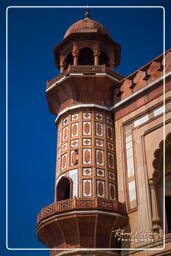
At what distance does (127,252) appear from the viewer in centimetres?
1505

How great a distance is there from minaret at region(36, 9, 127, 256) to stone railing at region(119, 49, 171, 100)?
643 millimetres

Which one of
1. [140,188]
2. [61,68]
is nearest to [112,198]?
[140,188]

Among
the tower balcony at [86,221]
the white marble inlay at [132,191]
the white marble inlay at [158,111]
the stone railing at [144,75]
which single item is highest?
the stone railing at [144,75]

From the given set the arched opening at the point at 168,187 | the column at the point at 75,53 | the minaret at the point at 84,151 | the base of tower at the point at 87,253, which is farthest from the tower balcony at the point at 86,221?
the column at the point at 75,53

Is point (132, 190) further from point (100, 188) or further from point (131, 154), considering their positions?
point (131, 154)

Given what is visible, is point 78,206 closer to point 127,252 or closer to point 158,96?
point 127,252

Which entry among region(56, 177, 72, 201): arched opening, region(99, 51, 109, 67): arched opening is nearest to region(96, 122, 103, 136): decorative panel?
region(56, 177, 72, 201): arched opening

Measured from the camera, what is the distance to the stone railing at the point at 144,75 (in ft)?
57.4

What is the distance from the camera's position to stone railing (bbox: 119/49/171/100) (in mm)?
17500

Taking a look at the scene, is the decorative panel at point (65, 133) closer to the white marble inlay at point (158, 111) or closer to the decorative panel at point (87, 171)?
the decorative panel at point (87, 171)

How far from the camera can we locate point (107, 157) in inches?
699

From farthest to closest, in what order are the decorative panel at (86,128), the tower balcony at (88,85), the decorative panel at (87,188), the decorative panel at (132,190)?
the tower balcony at (88,85) → the decorative panel at (86,128) → the decorative panel at (87,188) → the decorative panel at (132,190)

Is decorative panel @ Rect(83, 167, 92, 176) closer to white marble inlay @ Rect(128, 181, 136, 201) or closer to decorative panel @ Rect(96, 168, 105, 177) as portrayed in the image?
decorative panel @ Rect(96, 168, 105, 177)

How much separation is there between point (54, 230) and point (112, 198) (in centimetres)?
271
